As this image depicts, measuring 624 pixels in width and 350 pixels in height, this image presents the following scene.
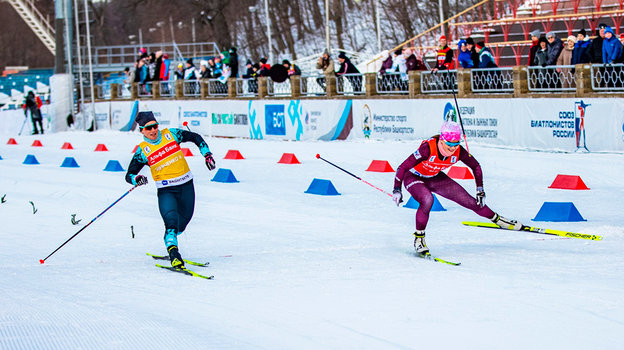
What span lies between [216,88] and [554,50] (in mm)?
15291

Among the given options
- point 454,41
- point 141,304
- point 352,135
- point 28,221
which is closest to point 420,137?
point 352,135

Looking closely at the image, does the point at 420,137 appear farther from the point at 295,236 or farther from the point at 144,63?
the point at 144,63

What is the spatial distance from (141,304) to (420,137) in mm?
15325

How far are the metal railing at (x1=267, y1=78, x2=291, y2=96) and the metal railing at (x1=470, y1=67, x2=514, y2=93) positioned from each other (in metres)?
7.99

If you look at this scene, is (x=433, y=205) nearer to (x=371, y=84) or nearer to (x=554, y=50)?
(x=554, y=50)

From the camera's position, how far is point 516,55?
88.4 ft

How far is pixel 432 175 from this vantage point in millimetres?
9172

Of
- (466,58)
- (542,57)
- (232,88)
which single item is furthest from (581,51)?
(232,88)

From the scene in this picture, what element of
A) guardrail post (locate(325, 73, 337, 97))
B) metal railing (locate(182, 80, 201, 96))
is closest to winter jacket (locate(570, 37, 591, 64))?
guardrail post (locate(325, 73, 337, 97))

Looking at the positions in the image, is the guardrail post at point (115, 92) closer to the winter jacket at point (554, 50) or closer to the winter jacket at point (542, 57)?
the winter jacket at point (542, 57)

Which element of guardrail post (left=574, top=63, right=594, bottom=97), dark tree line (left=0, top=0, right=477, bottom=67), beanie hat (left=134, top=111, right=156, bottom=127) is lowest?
beanie hat (left=134, top=111, right=156, bottom=127)

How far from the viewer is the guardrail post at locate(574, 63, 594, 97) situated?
17.6m

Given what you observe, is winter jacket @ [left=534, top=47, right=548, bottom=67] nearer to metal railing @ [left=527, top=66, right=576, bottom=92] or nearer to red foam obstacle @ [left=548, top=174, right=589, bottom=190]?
metal railing @ [left=527, top=66, right=576, bottom=92]

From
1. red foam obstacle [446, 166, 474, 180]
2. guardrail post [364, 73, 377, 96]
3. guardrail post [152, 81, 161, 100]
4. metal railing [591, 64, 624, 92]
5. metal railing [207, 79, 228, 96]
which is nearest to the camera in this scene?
red foam obstacle [446, 166, 474, 180]
